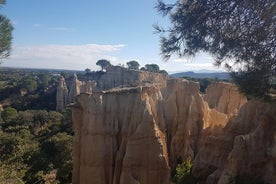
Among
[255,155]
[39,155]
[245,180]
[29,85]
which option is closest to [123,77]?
[29,85]

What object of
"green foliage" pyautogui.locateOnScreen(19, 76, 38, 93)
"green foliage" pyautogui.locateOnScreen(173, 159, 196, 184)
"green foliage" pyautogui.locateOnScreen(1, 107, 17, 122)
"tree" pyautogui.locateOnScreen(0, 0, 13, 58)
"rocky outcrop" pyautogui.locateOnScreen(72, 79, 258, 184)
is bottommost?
"green foliage" pyautogui.locateOnScreen(1, 107, 17, 122)

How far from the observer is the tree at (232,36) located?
424 inches

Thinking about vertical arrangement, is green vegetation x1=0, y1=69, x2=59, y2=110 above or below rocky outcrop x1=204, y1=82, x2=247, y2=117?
below

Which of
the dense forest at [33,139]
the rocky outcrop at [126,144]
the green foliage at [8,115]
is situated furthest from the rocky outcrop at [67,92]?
the rocky outcrop at [126,144]

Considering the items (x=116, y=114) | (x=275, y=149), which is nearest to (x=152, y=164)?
(x=116, y=114)

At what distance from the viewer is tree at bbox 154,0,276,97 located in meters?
10.8

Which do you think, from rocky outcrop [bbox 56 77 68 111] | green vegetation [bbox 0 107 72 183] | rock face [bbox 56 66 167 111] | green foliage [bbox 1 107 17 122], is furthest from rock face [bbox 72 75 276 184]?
rocky outcrop [bbox 56 77 68 111]

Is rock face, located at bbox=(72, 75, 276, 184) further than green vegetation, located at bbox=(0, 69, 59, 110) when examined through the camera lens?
No

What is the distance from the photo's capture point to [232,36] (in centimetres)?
1112

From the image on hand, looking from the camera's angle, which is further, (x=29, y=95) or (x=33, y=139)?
(x=29, y=95)

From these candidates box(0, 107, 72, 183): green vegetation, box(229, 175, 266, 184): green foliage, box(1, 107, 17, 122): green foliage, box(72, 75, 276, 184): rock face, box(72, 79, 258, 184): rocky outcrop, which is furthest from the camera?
box(1, 107, 17, 122): green foliage

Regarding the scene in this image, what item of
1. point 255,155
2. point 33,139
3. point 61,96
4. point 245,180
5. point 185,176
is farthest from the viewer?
point 61,96

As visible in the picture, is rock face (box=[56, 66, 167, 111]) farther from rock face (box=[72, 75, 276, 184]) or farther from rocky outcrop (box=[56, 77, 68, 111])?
rock face (box=[72, 75, 276, 184])

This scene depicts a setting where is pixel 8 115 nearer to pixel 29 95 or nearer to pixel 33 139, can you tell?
pixel 33 139
